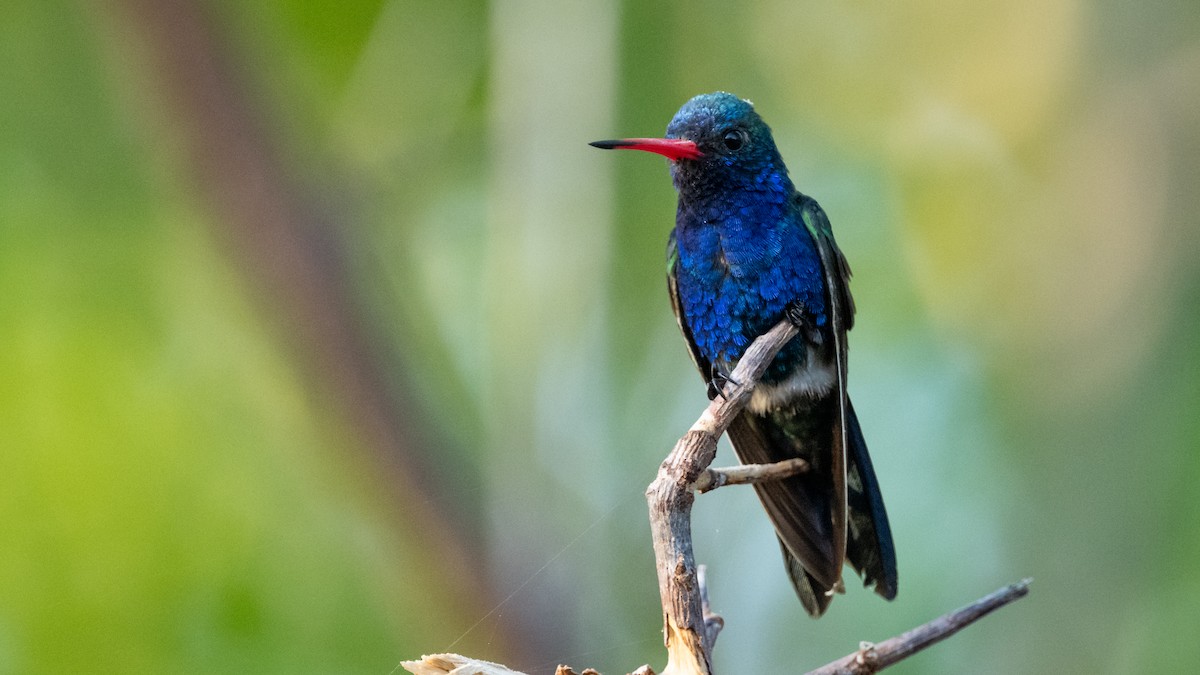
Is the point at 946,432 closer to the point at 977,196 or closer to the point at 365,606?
the point at 977,196

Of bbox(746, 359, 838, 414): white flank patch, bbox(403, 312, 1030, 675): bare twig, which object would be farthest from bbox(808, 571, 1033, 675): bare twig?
bbox(746, 359, 838, 414): white flank patch

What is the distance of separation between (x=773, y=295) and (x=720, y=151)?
24cm

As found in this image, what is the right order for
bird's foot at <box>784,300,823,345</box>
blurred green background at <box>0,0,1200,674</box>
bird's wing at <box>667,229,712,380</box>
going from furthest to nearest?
1. blurred green background at <box>0,0,1200,674</box>
2. bird's wing at <box>667,229,712,380</box>
3. bird's foot at <box>784,300,823,345</box>

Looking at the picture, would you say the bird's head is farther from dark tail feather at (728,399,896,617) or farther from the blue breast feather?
dark tail feather at (728,399,896,617)

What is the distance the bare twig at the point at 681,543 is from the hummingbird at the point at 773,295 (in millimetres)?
477

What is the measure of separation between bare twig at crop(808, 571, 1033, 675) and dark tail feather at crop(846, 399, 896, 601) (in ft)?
1.24

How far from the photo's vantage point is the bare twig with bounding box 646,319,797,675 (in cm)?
105

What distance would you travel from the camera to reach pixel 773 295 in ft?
5.52

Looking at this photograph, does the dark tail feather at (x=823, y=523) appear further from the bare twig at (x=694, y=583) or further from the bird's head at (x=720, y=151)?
the bird's head at (x=720, y=151)

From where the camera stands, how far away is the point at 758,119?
5.80 feet

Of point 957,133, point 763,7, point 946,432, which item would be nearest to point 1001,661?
point 946,432

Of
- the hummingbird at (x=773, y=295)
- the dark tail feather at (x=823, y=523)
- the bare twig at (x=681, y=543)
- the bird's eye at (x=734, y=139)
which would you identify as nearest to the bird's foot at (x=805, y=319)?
the hummingbird at (x=773, y=295)

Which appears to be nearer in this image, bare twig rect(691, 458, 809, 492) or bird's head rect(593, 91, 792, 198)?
bare twig rect(691, 458, 809, 492)

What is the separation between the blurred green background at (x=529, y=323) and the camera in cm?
269
